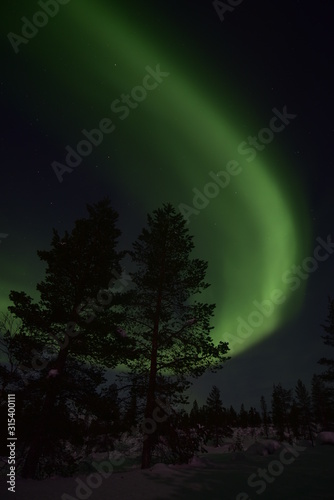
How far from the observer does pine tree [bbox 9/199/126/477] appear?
10.0m

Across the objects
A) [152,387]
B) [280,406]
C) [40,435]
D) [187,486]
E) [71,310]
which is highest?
[71,310]

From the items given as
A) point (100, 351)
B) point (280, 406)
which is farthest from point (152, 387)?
point (280, 406)

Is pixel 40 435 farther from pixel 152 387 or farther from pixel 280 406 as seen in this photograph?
pixel 280 406

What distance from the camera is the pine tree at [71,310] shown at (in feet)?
32.9

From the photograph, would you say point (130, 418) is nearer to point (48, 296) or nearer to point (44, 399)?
point (44, 399)

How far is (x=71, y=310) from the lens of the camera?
1109 centimetres

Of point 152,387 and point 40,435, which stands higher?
point 152,387

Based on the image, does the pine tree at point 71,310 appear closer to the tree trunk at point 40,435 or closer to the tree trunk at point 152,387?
the tree trunk at point 40,435

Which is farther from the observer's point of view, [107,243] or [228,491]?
[107,243]

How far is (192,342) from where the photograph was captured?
11398 mm

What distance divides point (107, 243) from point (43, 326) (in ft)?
14.4

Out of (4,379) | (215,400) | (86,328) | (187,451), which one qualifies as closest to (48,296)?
(86,328)

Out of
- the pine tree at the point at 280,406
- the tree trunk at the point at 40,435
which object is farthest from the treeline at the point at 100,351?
the pine tree at the point at 280,406

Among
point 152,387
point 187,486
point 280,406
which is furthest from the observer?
point 280,406
